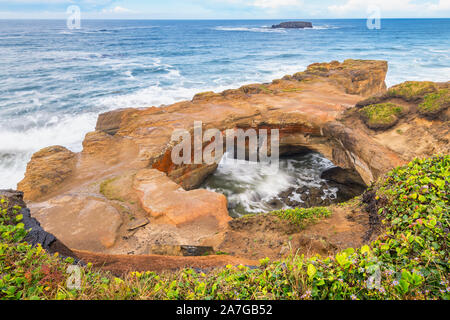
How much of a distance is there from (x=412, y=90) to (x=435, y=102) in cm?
115

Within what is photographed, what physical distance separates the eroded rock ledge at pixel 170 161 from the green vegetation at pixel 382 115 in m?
0.22

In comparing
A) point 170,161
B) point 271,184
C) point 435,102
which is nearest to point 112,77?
point 170,161

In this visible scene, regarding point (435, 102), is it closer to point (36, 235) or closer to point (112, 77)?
point (36, 235)

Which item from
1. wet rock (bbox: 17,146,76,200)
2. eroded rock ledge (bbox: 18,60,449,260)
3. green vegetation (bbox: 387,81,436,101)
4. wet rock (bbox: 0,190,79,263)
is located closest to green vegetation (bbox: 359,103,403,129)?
eroded rock ledge (bbox: 18,60,449,260)

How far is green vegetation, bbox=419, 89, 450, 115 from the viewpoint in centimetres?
860

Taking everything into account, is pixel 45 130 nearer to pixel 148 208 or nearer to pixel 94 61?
pixel 148 208

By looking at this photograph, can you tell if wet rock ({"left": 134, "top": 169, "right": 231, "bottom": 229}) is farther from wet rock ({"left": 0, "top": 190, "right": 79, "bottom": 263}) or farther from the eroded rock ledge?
wet rock ({"left": 0, "top": 190, "right": 79, "bottom": 263})

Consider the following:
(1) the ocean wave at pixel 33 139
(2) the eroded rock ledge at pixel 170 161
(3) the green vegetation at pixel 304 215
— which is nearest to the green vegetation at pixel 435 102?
(2) the eroded rock ledge at pixel 170 161

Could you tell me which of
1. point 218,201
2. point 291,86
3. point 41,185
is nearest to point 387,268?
point 218,201

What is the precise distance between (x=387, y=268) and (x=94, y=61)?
4495 cm

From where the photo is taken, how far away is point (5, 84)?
25.6m

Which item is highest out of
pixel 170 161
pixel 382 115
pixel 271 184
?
pixel 382 115

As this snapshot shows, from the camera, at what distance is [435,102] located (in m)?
8.83

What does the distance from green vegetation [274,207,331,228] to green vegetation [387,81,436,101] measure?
6.30 m
